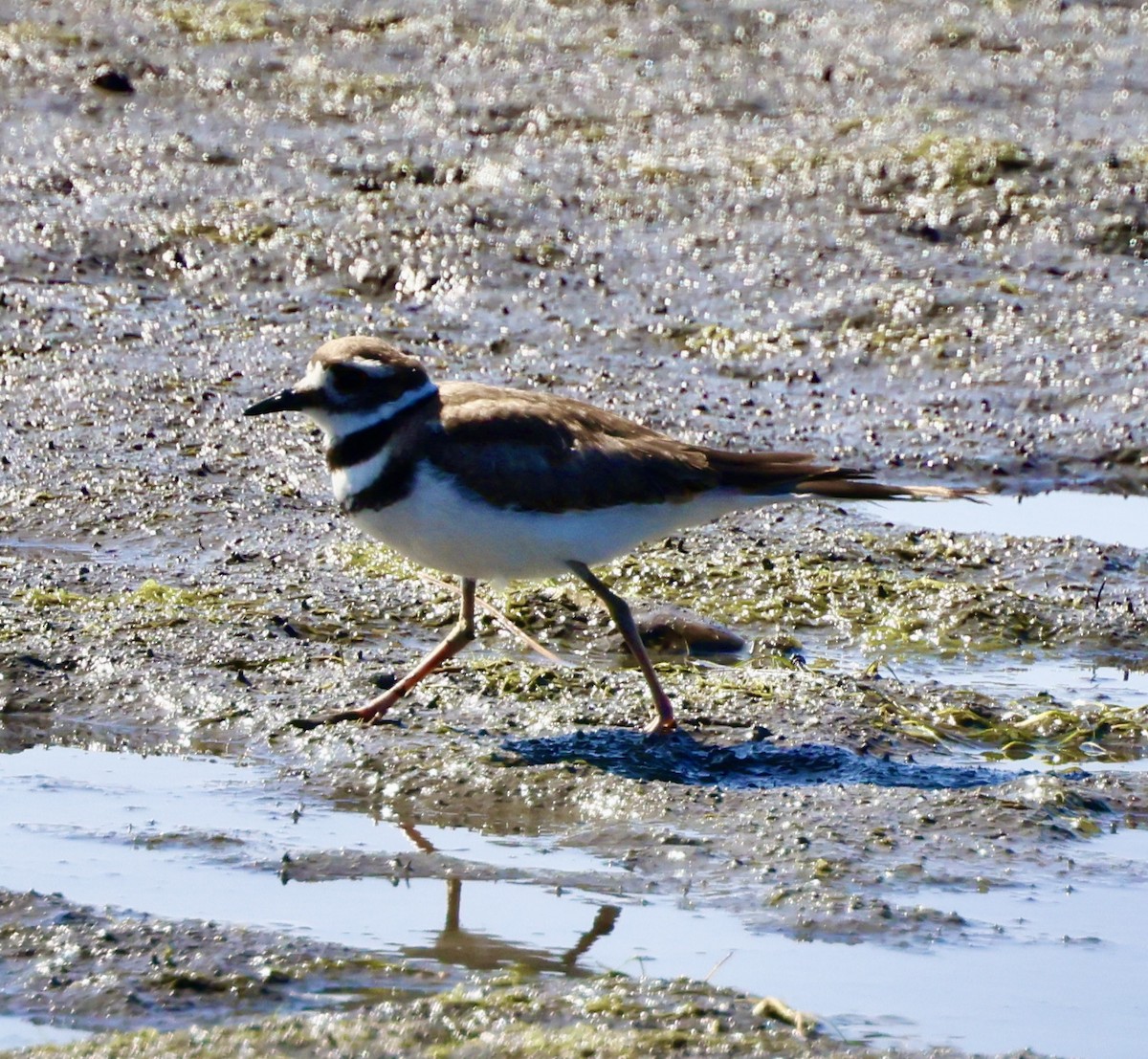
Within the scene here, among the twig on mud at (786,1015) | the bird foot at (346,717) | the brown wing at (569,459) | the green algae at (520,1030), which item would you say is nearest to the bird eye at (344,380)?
the brown wing at (569,459)

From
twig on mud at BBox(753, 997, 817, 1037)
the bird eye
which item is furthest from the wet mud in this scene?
the bird eye

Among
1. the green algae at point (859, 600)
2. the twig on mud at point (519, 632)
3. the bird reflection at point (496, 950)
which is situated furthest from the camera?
the green algae at point (859, 600)

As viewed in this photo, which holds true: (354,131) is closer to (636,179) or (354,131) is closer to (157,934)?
(636,179)

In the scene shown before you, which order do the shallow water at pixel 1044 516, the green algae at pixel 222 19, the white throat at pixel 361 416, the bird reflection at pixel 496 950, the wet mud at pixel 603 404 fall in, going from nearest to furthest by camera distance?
the bird reflection at pixel 496 950 < the wet mud at pixel 603 404 < the white throat at pixel 361 416 < the shallow water at pixel 1044 516 < the green algae at pixel 222 19

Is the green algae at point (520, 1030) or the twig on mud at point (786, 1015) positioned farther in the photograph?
the twig on mud at point (786, 1015)

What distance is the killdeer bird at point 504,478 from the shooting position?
18.5 feet

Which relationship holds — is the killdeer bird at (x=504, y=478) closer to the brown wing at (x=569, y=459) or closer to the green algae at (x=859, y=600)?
the brown wing at (x=569, y=459)

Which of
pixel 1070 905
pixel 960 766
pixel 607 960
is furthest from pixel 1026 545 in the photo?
pixel 607 960

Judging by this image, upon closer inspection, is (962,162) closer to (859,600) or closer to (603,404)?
(603,404)

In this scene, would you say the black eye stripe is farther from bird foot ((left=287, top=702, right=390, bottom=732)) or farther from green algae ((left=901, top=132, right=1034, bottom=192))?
green algae ((left=901, top=132, right=1034, bottom=192))

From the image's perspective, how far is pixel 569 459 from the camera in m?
5.82

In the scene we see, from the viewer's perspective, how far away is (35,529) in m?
7.80

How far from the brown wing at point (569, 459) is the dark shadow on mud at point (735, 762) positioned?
2.29ft

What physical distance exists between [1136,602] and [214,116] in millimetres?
7148
